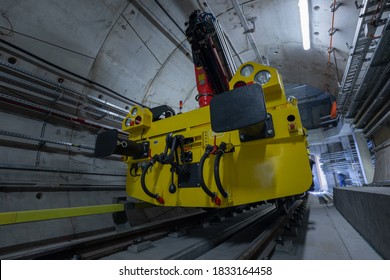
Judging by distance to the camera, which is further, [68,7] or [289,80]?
[289,80]

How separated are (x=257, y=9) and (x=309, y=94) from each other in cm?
791

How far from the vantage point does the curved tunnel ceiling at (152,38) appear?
2664 millimetres

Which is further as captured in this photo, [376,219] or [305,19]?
[305,19]

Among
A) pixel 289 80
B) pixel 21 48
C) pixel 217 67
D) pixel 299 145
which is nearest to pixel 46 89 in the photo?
pixel 21 48

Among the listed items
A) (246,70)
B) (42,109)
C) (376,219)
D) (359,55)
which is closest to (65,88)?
(42,109)

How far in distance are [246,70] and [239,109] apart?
807 mm

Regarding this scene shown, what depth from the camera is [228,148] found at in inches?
69.6

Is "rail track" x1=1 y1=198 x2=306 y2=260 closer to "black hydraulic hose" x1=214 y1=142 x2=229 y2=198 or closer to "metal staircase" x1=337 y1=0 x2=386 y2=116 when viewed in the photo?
"black hydraulic hose" x1=214 y1=142 x2=229 y2=198

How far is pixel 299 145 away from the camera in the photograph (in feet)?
5.03

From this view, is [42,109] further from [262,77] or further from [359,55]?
[359,55]

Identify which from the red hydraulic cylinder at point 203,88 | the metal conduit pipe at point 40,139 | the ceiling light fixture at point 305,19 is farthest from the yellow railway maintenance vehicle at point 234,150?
the ceiling light fixture at point 305,19

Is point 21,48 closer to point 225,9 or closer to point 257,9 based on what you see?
point 225,9

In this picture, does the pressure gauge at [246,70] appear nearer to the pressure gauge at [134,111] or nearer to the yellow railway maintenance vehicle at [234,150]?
the yellow railway maintenance vehicle at [234,150]

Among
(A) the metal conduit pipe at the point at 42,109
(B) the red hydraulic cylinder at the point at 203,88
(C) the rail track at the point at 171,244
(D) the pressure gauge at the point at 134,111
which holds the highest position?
(B) the red hydraulic cylinder at the point at 203,88
